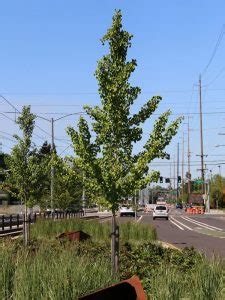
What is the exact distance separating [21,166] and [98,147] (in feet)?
35.7

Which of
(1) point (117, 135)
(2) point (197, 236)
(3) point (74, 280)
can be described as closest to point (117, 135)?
(1) point (117, 135)

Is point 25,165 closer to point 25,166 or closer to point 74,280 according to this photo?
point 25,166

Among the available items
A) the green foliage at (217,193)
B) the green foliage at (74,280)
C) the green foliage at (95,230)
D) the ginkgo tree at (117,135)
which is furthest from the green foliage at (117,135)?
the green foliage at (217,193)

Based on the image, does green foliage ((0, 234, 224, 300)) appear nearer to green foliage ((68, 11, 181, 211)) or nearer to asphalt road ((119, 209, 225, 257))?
asphalt road ((119, 209, 225, 257))

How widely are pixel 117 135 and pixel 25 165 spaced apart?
11490mm

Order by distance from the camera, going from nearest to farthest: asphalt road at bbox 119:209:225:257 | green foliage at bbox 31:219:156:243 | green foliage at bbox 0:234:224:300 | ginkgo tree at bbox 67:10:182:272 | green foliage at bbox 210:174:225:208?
green foliage at bbox 0:234:224:300 < ginkgo tree at bbox 67:10:182:272 < green foliage at bbox 31:219:156:243 < asphalt road at bbox 119:209:225:257 < green foliage at bbox 210:174:225:208

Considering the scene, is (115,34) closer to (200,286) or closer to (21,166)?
(200,286)

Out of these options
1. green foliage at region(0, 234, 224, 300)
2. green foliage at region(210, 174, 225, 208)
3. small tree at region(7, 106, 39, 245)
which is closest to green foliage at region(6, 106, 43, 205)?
small tree at region(7, 106, 39, 245)

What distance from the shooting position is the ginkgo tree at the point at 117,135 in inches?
551

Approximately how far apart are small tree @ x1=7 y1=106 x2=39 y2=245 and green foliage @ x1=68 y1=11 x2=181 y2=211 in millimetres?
10803

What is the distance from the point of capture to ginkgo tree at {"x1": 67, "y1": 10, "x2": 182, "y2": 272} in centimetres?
1398

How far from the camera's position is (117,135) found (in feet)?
46.3

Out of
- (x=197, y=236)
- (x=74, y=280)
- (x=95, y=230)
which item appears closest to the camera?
(x=74, y=280)

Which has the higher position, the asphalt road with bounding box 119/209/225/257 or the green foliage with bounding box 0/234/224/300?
the green foliage with bounding box 0/234/224/300
